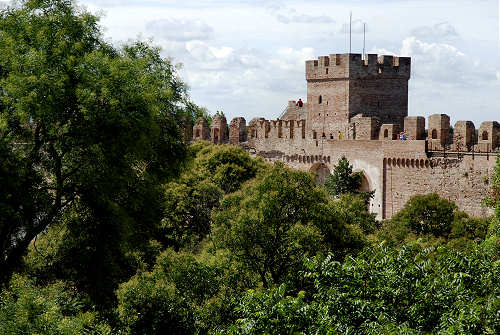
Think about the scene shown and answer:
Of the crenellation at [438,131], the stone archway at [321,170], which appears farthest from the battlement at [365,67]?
the crenellation at [438,131]

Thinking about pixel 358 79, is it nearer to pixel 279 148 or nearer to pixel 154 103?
pixel 279 148

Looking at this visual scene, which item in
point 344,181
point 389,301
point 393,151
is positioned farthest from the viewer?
point 344,181

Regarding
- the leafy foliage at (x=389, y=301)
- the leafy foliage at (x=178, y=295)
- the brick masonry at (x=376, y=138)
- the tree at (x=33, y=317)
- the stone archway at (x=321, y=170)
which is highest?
the brick masonry at (x=376, y=138)

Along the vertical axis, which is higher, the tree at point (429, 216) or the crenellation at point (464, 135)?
the crenellation at point (464, 135)

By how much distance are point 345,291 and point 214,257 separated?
6715 mm

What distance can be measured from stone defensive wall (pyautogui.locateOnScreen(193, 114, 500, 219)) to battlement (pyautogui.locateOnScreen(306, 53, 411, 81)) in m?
2.40

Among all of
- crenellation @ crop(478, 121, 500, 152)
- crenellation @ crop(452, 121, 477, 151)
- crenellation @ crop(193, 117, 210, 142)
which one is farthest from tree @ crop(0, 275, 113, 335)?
crenellation @ crop(193, 117, 210, 142)

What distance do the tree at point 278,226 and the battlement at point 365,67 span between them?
2115 cm

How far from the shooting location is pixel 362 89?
4119 cm

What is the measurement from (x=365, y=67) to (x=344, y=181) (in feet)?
23.9

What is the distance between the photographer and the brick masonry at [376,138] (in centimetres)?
3247

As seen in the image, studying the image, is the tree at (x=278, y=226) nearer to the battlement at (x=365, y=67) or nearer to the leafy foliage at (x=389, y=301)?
the leafy foliage at (x=389, y=301)

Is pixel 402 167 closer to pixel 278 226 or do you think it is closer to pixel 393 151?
pixel 393 151

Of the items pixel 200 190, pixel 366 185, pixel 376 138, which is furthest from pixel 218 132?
pixel 200 190
